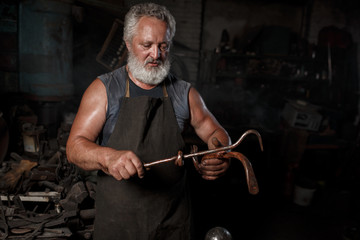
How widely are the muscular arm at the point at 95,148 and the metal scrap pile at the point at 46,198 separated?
3.73 feet

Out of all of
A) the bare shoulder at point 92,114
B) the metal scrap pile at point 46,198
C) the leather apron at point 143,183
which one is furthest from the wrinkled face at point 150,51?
the metal scrap pile at point 46,198

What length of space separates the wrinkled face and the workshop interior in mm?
1592

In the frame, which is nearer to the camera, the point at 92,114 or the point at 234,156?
the point at 234,156

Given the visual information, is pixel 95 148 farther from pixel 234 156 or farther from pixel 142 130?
pixel 234 156

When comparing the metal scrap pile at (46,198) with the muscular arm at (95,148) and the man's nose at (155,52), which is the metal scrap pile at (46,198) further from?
the man's nose at (155,52)

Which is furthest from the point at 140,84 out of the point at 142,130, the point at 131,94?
the point at 142,130

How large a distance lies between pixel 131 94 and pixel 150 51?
1.12ft

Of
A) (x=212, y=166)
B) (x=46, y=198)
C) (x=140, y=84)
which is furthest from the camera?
(x=46, y=198)

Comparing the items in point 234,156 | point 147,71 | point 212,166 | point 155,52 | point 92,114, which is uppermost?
point 155,52

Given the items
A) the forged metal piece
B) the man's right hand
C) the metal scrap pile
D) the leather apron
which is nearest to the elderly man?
the leather apron

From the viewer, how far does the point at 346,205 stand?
558cm

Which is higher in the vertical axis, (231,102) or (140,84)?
(140,84)

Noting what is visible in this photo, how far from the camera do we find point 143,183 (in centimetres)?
208

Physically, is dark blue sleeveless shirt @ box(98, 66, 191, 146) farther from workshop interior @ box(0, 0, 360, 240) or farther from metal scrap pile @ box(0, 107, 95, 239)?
workshop interior @ box(0, 0, 360, 240)
